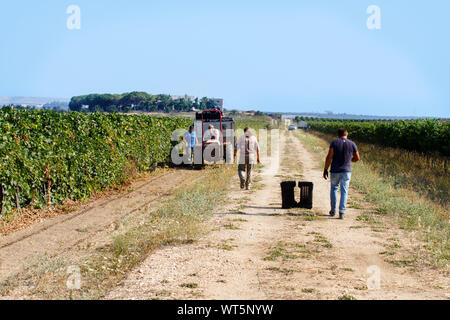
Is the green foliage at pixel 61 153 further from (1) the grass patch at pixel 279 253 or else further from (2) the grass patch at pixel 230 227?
(1) the grass patch at pixel 279 253

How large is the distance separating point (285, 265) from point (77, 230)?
16.4ft

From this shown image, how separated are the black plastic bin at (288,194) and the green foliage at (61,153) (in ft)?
18.8

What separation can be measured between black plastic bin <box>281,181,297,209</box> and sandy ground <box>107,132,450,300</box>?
75 centimetres

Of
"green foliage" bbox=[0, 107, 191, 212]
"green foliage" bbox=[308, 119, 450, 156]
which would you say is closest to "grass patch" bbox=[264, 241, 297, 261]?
"green foliage" bbox=[0, 107, 191, 212]

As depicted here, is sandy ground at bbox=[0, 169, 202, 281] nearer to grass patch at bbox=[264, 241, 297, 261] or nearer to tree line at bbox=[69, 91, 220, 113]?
grass patch at bbox=[264, 241, 297, 261]

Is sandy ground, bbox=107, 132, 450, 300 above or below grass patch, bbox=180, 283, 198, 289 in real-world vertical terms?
below

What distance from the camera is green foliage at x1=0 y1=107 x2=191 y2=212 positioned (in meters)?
10.6

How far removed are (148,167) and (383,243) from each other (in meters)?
12.8

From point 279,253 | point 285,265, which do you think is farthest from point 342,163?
point 285,265

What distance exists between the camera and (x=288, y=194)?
40.1 ft

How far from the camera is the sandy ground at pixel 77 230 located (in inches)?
326

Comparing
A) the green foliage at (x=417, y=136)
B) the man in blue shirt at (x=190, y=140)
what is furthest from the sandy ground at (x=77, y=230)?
the green foliage at (x=417, y=136)

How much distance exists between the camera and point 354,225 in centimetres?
1052
